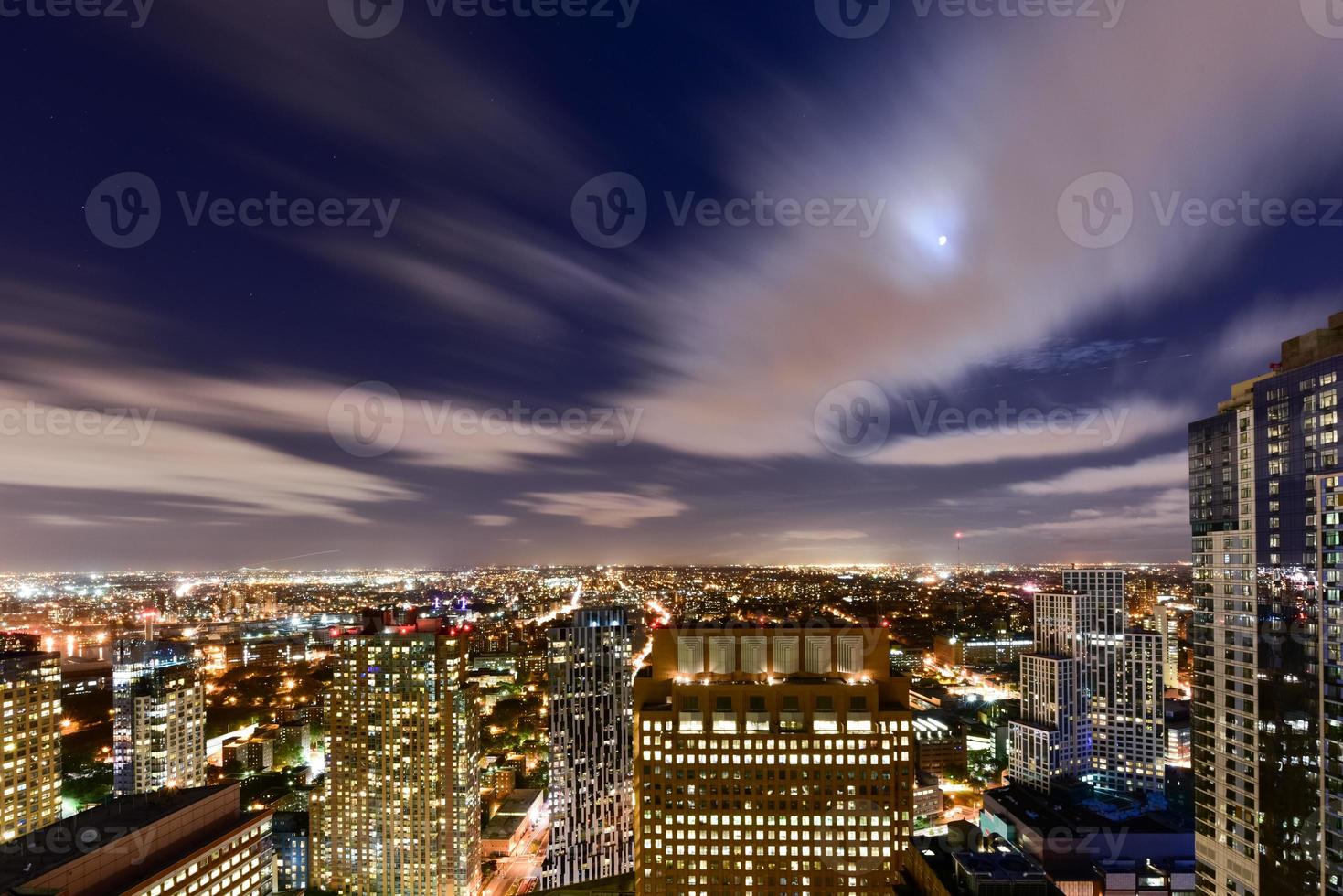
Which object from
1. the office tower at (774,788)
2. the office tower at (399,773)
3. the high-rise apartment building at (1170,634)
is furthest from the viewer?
the high-rise apartment building at (1170,634)

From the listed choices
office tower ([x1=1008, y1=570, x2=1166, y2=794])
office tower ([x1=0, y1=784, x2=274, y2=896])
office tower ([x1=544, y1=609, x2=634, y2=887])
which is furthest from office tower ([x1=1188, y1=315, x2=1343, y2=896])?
office tower ([x1=1008, y1=570, x2=1166, y2=794])

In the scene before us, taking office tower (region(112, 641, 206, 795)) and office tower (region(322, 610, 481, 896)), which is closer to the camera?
office tower (region(322, 610, 481, 896))

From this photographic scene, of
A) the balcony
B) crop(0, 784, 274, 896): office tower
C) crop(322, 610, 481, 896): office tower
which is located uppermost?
the balcony

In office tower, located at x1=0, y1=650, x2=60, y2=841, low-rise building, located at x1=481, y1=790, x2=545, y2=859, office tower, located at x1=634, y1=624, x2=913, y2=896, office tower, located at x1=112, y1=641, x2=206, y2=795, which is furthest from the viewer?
office tower, located at x1=112, y1=641, x2=206, y2=795

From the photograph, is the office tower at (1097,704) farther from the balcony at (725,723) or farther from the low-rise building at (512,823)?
the low-rise building at (512,823)

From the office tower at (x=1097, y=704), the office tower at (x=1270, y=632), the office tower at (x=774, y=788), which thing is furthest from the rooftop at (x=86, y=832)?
the office tower at (x=1097, y=704)

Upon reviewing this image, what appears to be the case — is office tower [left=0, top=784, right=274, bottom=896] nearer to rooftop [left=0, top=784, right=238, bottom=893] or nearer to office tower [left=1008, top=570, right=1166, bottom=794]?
rooftop [left=0, top=784, right=238, bottom=893]

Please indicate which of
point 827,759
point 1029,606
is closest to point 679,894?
point 827,759
